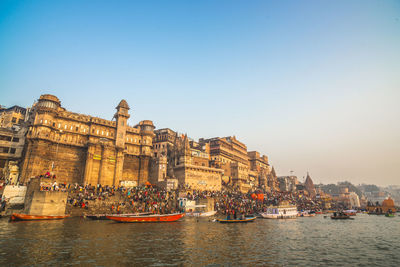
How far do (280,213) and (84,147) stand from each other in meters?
43.5

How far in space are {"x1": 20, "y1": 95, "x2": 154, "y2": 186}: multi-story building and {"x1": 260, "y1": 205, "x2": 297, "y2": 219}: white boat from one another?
28.9m

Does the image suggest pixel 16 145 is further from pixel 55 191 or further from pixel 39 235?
pixel 39 235

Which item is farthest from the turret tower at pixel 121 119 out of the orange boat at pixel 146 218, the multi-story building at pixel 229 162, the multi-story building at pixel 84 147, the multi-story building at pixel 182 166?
the multi-story building at pixel 229 162

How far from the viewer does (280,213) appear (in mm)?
48531

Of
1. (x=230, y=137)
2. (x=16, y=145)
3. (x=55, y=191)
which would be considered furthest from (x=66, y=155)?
(x=230, y=137)

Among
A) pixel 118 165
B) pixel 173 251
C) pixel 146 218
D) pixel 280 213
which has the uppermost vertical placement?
pixel 118 165

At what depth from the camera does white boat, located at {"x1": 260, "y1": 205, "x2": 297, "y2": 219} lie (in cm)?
4738

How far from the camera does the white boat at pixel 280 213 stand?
155 feet

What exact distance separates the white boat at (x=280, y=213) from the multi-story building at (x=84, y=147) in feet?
94.7

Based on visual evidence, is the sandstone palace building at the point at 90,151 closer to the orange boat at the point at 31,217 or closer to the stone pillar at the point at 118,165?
the stone pillar at the point at 118,165

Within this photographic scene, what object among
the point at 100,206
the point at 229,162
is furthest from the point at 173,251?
the point at 229,162

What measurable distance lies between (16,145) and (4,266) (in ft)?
139

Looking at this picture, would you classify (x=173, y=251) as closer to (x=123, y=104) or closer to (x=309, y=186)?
(x=123, y=104)

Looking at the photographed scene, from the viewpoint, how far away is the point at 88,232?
21469mm
